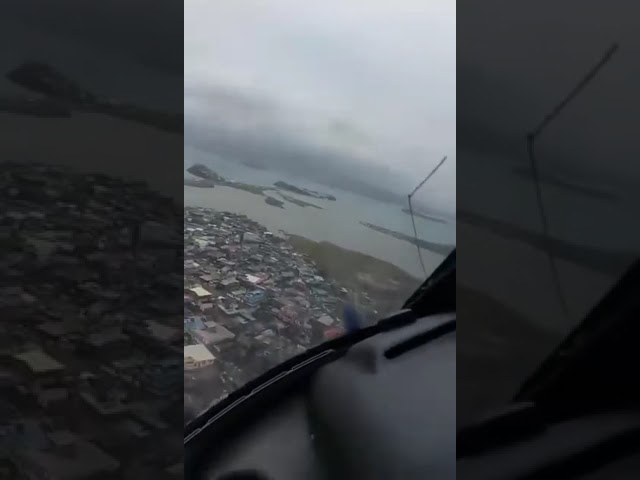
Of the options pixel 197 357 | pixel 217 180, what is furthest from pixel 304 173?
pixel 197 357

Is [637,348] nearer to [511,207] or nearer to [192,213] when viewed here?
[511,207]

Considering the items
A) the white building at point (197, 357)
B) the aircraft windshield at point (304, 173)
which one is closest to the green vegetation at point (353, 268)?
the aircraft windshield at point (304, 173)

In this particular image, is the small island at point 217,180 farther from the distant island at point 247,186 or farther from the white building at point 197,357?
the white building at point 197,357

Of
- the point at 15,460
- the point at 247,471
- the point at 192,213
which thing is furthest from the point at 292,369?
the point at 15,460

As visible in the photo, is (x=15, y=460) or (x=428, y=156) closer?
(x=15, y=460)

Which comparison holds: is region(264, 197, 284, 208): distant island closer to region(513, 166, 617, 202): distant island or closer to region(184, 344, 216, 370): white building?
region(184, 344, 216, 370): white building

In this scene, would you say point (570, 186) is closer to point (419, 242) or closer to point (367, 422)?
point (419, 242)

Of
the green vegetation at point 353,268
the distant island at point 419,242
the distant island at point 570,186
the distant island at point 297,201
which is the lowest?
the green vegetation at point 353,268

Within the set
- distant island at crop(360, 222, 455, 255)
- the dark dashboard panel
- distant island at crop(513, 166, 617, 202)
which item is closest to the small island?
distant island at crop(360, 222, 455, 255)
